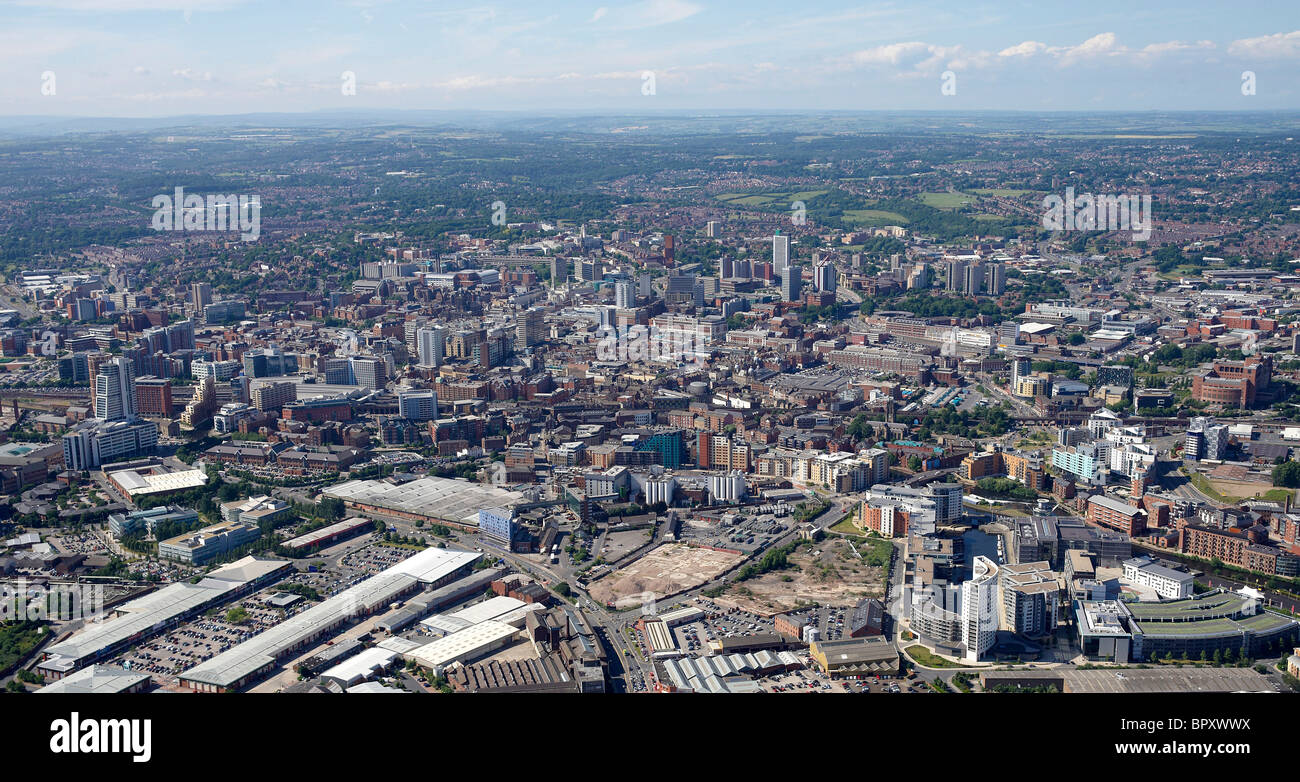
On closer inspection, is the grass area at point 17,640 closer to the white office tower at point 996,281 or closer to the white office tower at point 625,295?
the white office tower at point 625,295

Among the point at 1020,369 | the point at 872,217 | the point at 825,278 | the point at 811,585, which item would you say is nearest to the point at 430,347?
the point at 1020,369

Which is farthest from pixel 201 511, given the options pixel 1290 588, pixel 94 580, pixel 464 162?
pixel 464 162

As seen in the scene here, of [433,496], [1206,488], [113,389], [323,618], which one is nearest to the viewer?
[323,618]

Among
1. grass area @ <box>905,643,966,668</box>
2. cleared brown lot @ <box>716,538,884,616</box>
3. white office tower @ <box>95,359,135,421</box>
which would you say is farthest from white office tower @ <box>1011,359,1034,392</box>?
white office tower @ <box>95,359,135,421</box>

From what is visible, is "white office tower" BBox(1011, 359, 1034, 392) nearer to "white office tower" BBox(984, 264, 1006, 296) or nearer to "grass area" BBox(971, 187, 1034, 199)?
"white office tower" BBox(984, 264, 1006, 296)

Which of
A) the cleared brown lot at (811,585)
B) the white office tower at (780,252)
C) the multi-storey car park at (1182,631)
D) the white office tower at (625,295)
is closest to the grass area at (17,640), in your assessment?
the cleared brown lot at (811,585)

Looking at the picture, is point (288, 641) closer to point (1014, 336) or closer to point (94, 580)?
point (94, 580)

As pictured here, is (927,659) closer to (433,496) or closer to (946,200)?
(433,496)
